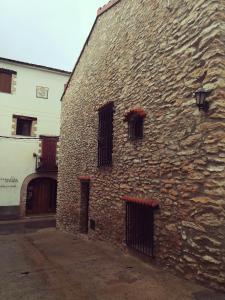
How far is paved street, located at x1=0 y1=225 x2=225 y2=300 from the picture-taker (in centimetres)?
420

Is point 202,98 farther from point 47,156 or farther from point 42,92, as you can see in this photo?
point 42,92

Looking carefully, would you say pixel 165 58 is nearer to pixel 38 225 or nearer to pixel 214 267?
pixel 214 267

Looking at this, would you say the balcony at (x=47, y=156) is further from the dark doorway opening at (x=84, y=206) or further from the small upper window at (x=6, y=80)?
the dark doorway opening at (x=84, y=206)

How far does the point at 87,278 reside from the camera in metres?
4.99

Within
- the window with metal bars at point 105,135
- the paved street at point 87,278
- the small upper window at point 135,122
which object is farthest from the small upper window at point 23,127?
the small upper window at point 135,122

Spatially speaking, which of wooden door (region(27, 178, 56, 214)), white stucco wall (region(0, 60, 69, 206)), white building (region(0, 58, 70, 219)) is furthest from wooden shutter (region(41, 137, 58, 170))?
wooden door (region(27, 178, 56, 214))

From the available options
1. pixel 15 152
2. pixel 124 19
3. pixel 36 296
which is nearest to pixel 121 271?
pixel 36 296

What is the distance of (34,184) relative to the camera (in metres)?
16.8

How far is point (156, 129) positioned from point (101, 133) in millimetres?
3020

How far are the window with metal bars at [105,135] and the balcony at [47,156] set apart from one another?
28.5ft

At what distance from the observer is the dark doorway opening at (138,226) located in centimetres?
629

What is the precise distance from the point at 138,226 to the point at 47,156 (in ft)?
36.5

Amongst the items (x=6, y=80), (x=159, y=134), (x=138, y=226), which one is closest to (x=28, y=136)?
(x=6, y=80)

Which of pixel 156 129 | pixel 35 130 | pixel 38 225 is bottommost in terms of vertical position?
pixel 38 225
